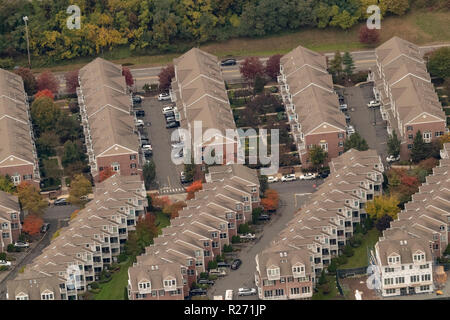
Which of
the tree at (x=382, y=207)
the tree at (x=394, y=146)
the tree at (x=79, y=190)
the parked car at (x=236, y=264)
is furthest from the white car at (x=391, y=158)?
the tree at (x=79, y=190)

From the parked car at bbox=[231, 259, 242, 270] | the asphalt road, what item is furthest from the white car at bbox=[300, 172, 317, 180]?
the asphalt road

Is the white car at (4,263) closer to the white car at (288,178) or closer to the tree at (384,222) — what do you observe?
the white car at (288,178)

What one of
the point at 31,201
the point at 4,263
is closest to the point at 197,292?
the point at 4,263

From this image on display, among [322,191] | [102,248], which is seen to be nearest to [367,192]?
[322,191]

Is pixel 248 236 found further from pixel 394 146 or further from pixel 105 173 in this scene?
pixel 394 146

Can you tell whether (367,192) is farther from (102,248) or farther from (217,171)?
(102,248)

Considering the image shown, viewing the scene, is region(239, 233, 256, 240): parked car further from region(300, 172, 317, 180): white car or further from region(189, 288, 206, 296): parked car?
region(300, 172, 317, 180): white car

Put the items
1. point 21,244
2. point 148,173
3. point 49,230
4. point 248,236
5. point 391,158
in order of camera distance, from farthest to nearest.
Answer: point 391,158, point 148,173, point 49,230, point 21,244, point 248,236
